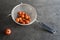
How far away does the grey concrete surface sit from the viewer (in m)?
1.04

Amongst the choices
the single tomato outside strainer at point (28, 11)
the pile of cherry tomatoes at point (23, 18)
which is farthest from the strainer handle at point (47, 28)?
the pile of cherry tomatoes at point (23, 18)

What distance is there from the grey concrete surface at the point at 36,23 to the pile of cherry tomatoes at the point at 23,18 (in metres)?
0.04

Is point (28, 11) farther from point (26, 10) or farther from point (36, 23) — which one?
point (36, 23)

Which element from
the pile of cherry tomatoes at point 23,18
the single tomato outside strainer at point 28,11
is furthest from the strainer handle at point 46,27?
the pile of cherry tomatoes at point 23,18

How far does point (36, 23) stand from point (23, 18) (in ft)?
0.35

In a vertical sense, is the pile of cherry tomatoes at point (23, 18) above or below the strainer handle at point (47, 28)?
above

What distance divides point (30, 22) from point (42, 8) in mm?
184

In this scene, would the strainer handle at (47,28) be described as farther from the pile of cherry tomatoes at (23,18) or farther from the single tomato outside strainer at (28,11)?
the pile of cherry tomatoes at (23,18)

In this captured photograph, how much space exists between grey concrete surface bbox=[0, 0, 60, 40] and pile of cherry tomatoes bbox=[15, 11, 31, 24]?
0.04 m

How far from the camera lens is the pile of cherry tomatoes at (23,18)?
1.07 meters

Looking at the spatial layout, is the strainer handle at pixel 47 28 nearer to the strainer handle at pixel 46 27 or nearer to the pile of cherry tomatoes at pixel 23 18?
the strainer handle at pixel 46 27

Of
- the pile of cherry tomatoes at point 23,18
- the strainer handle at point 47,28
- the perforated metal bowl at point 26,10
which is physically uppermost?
the perforated metal bowl at point 26,10

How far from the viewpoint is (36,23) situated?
3.63ft

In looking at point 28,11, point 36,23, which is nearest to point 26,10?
point 28,11
